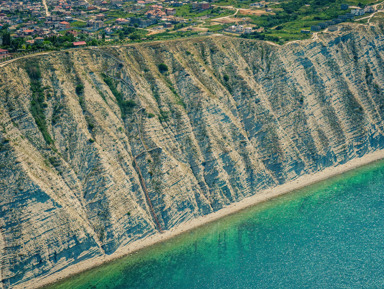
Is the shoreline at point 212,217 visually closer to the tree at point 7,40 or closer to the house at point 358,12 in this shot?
the house at point 358,12

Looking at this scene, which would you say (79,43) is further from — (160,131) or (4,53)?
(160,131)

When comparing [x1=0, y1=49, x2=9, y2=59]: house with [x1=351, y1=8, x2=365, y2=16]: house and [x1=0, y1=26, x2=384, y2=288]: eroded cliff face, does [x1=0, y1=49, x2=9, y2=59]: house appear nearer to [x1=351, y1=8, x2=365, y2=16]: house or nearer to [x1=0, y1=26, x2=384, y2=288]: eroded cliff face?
[x1=0, y1=26, x2=384, y2=288]: eroded cliff face

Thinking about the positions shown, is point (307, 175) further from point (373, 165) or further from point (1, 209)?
point (1, 209)

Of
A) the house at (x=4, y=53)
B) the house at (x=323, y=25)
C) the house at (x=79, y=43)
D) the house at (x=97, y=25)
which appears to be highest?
the house at (x=97, y=25)

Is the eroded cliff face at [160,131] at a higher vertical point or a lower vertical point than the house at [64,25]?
lower

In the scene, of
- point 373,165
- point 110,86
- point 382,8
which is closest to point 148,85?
point 110,86

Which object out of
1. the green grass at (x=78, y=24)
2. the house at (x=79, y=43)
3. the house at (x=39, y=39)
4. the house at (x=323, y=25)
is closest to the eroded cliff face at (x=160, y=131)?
the house at (x=79, y=43)
